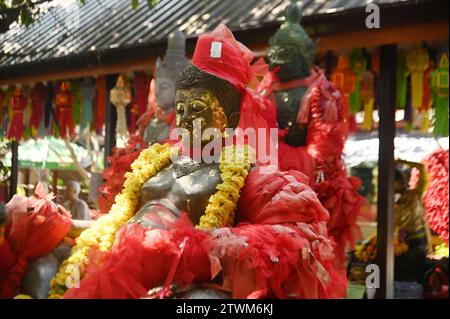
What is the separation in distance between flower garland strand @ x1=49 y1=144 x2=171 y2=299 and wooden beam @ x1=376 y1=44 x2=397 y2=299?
216 centimetres

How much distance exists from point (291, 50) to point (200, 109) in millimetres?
1745

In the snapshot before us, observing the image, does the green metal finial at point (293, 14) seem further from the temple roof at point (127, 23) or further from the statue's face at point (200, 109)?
the statue's face at point (200, 109)

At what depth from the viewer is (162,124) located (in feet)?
12.1

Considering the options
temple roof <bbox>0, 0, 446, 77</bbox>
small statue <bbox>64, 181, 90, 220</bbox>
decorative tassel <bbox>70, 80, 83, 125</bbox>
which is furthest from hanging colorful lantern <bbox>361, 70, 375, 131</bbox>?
small statue <bbox>64, 181, 90, 220</bbox>

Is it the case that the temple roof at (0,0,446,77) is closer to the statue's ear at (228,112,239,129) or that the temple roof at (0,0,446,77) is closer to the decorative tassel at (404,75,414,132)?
the statue's ear at (228,112,239,129)

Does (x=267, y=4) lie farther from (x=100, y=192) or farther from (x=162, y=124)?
(x=100, y=192)

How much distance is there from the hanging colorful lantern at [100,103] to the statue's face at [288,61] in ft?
7.11

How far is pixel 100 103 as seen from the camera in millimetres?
5637

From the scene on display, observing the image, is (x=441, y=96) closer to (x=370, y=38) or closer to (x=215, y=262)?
(x=370, y=38)

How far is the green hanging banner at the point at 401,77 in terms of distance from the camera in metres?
4.39

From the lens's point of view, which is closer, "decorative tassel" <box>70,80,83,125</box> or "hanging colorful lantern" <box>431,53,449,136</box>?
"hanging colorful lantern" <box>431,53,449,136</box>

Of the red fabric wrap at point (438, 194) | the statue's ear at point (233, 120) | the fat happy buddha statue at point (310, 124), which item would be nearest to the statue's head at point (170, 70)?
the fat happy buddha statue at point (310, 124)

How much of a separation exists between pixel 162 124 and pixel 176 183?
5.06 feet

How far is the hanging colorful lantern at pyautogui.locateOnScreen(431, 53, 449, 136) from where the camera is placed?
12.9 feet
